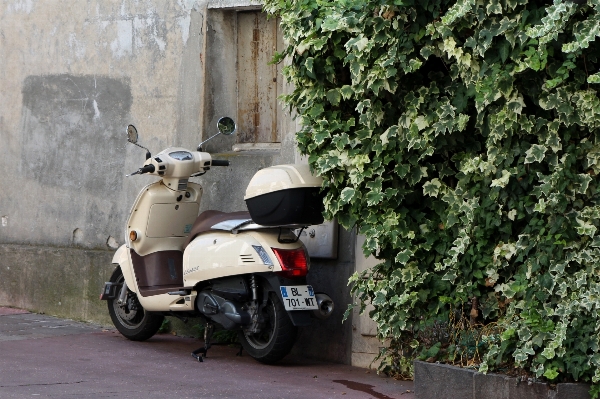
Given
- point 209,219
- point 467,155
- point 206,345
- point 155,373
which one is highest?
point 467,155

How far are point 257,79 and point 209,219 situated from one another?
182cm

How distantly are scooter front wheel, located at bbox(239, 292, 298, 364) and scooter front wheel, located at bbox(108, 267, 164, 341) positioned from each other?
3.62 ft

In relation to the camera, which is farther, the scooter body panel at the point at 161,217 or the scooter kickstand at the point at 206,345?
the scooter body panel at the point at 161,217

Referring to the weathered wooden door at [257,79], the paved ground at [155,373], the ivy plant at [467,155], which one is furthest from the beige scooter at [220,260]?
the weathered wooden door at [257,79]

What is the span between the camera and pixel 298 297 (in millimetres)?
7414

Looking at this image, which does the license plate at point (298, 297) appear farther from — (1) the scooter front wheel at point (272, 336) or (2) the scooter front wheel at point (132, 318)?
(2) the scooter front wheel at point (132, 318)

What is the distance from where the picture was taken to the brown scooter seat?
785cm

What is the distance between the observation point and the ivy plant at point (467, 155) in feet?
19.3

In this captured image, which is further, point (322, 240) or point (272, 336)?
point (322, 240)

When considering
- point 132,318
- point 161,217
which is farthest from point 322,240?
point 132,318

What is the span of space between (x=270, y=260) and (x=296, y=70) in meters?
Result: 1.41

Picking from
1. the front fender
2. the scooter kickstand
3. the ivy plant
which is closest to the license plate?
the ivy plant

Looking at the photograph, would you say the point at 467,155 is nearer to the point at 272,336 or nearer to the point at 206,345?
the point at 272,336

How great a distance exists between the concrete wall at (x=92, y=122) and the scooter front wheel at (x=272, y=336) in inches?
24.8
